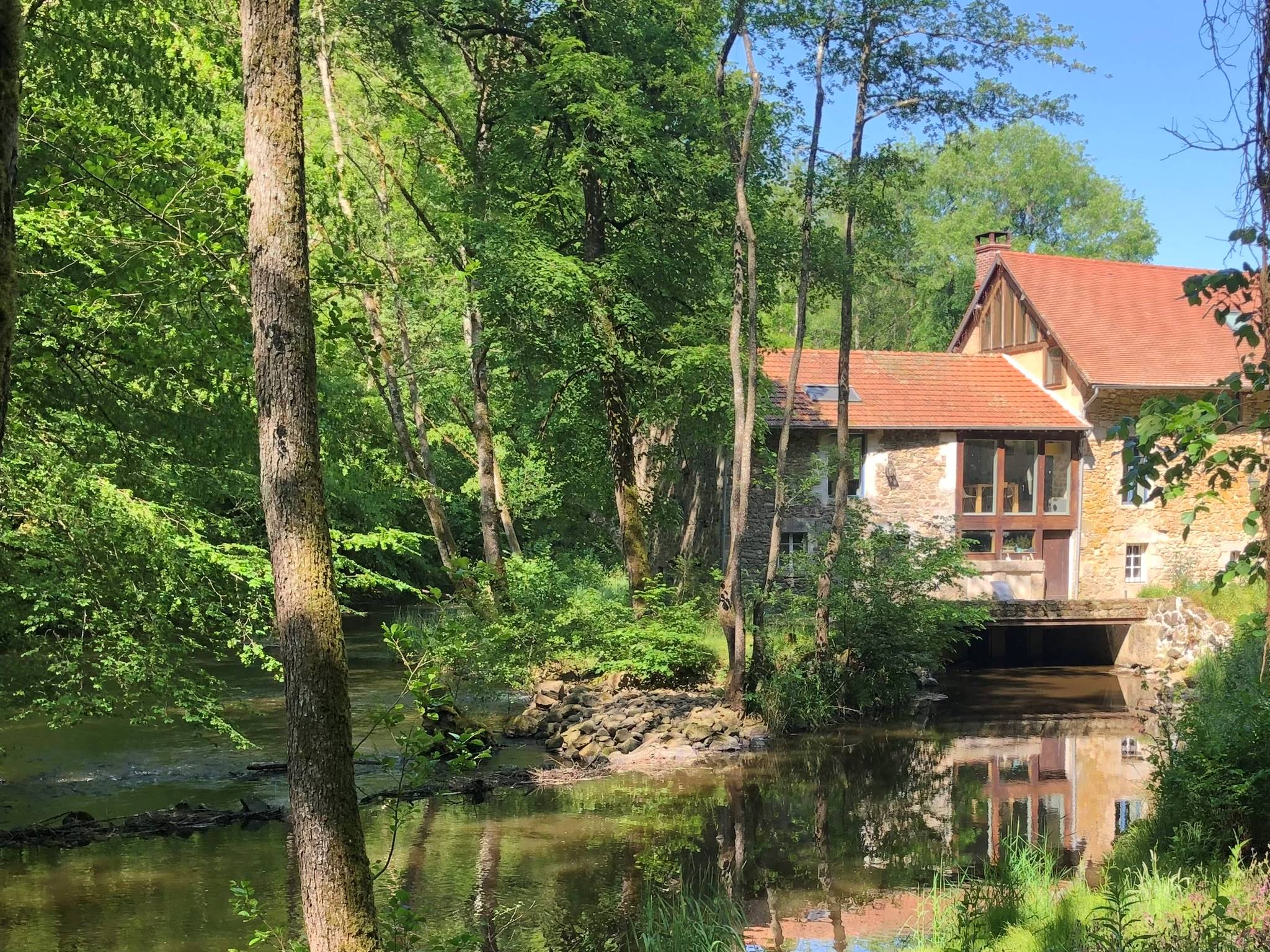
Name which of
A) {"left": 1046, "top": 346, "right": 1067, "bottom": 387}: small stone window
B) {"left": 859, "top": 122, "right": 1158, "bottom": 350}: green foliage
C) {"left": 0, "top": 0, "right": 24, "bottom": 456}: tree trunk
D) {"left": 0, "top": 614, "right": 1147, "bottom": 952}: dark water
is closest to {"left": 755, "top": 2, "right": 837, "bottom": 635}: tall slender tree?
{"left": 0, "top": 614, "right": 1147, "bottom": 952}: dark water

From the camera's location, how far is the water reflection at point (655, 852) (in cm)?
859

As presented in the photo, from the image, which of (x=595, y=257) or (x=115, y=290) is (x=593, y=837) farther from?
(x=595, y=257)

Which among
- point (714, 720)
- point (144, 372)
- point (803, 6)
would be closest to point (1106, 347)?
point (803, 6)

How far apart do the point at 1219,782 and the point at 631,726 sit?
9.00 meters

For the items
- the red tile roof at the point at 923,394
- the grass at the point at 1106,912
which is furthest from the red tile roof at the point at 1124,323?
the grass at the point at 1106,912

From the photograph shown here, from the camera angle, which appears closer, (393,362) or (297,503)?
(297,503)

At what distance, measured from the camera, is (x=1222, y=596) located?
821 inches

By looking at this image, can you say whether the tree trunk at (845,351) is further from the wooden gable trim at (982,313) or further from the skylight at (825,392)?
the wooden gable trim at (982,313)

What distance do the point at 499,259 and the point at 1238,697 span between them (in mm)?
11812

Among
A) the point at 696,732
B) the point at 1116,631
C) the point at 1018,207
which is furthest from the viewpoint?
the point at 1018,207

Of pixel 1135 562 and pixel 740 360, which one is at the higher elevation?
pixel 740 360

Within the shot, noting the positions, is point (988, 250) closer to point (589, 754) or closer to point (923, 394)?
point (923, 394)

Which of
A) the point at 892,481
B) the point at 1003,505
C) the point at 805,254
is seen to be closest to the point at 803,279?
the point at 805,254

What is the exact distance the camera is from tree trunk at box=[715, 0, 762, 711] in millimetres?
15938
